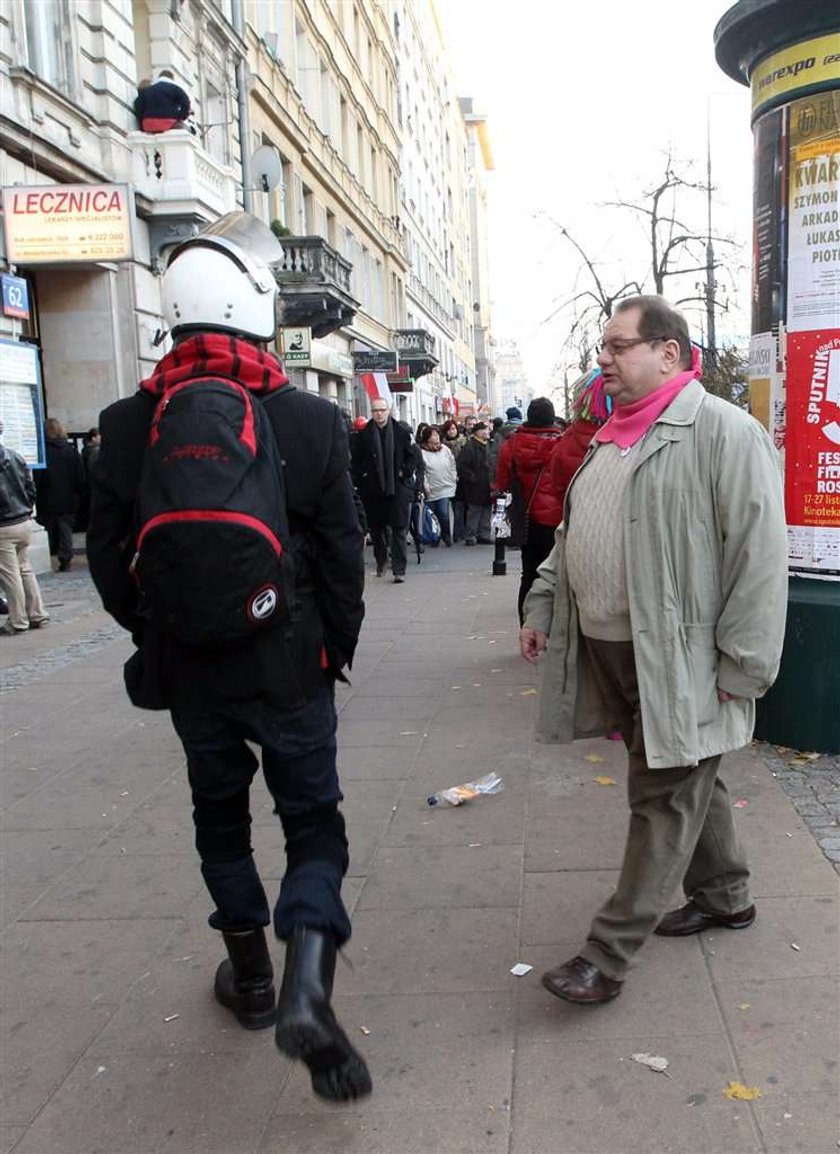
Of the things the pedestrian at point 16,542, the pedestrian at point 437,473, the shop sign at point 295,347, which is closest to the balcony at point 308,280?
Answer: the shop sign at point 295,347

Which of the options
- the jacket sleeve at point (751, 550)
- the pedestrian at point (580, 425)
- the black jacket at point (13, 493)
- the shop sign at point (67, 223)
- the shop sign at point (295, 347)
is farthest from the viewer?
the shop sign at point (295, 347)

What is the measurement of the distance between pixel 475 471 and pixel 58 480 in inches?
236

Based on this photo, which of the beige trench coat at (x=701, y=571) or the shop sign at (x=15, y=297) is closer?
the beige trench coat at (x=701, y=571)

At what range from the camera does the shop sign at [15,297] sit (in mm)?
12922

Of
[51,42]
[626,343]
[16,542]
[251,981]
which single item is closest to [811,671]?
[626,343]

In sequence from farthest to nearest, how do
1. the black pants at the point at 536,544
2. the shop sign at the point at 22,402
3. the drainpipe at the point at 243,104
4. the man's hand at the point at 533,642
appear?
the drainpipe at the point at 243,104
the shop sign at the point at 22,402
the black pants at the point at 536,544
the man's hand at the point at 533,642

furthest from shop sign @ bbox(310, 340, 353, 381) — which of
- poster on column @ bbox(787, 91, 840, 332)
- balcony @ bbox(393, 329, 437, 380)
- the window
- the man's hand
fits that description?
the man's hand

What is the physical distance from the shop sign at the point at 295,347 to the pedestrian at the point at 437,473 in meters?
6.55

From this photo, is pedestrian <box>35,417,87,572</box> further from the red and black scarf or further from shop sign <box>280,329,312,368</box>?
the red and black scarf

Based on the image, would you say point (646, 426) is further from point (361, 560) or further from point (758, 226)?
point (758, 226)

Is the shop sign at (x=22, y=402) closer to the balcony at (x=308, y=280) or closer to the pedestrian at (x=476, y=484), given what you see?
the pedestrian at (x=476, y=484)

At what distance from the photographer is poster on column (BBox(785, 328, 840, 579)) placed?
479 centimetres

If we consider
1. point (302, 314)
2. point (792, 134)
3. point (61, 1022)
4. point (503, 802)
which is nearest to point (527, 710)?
point (503, 802)

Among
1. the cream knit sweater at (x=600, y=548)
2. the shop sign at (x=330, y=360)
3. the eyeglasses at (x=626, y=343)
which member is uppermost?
the shop sign at (x=330, y=360)
